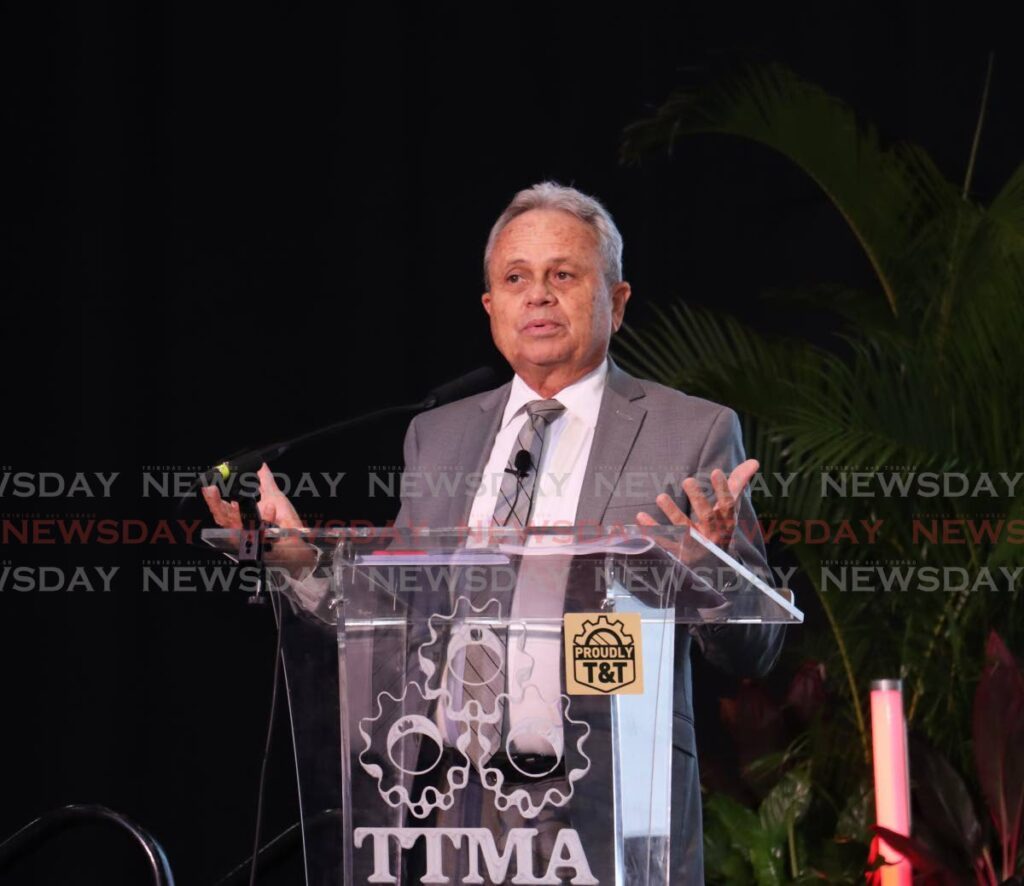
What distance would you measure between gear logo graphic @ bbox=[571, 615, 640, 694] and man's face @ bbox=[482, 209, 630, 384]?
0.92 metres

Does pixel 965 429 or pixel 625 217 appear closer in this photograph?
pixel 965 429

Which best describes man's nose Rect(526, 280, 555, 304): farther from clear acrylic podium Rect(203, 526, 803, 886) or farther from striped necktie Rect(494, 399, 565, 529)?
clear acrylic podium Rect(203, 526, 803, 886)

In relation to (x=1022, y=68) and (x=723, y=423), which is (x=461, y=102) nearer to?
(x=1022, y=68)

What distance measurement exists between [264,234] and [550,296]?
189 cm

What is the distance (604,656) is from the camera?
1623 millimetres

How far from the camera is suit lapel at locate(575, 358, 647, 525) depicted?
214 cm

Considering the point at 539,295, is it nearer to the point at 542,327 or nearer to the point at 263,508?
the point at 542,327

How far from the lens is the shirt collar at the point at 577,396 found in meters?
2.42

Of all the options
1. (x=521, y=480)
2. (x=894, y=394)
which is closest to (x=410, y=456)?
(x=521, y=480)

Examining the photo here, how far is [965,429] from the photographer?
12.3 ft

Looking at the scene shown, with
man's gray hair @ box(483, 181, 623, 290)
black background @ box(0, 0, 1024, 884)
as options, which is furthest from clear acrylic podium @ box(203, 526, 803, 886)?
black background @ box(0, 0, 1024, 884)

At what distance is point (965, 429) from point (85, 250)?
8.02ft

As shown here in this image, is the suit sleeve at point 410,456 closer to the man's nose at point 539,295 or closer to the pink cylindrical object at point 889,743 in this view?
the man's nose at point 539,295

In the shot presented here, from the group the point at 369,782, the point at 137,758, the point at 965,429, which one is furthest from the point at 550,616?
the point at 137,758
